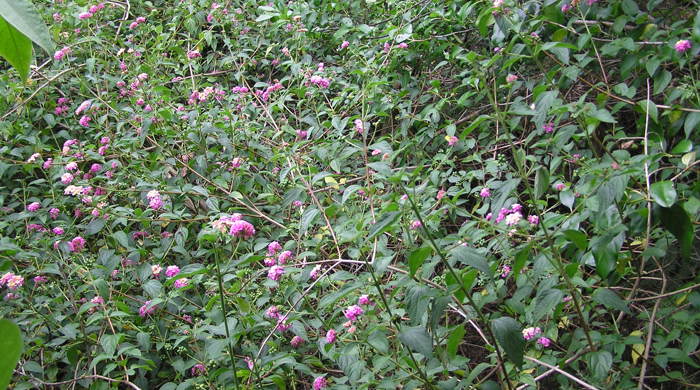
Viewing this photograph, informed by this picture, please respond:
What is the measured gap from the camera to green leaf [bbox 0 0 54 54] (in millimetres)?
272

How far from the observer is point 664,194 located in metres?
1.23

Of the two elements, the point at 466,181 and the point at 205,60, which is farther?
the point at 205,60

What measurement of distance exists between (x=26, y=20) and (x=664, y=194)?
126cm

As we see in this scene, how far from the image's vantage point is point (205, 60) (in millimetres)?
3826

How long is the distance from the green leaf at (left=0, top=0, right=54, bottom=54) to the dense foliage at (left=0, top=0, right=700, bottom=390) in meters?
1.04

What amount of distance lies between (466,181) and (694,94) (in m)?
0.91

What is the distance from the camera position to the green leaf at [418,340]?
55.5 inches

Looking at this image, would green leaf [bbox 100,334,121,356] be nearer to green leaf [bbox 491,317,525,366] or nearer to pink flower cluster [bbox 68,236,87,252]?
pink flower cluster [bbox 68,236,87,252]

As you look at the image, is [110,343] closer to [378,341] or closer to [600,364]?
[378,341]

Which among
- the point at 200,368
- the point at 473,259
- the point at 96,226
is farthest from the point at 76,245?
the point at 473,259

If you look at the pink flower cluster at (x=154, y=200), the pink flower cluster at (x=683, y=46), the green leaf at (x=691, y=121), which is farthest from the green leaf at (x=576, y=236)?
the pink flower cluster at (x=154, y=200)

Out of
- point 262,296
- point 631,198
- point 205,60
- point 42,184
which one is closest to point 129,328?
point 262,296

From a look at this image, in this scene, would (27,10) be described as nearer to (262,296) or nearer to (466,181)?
(262,296)

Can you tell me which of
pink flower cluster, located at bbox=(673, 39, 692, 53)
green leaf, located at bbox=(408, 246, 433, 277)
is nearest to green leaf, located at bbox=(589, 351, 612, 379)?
green leaf, located at bbox=(408, 246, 433, 277)
